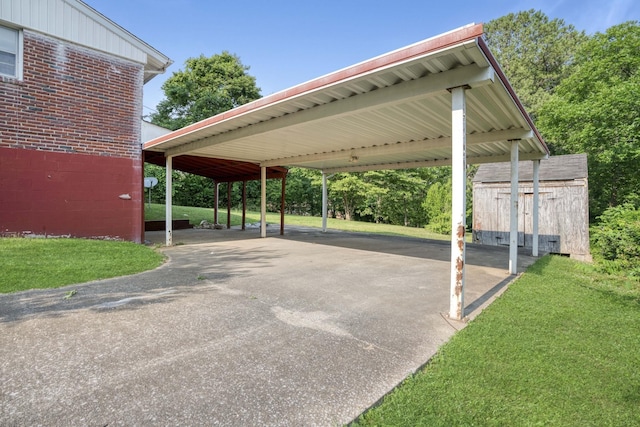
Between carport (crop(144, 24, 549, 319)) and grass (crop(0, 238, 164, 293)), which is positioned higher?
carport (crop(144, 24, 549, 319))

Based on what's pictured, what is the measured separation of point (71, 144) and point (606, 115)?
1822cm

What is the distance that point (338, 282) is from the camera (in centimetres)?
Result: 516

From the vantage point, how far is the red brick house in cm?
692

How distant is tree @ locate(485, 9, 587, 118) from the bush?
54.0 ft

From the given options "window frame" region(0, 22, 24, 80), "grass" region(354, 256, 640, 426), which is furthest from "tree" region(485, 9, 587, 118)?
"window frame" region(0, 22, 24, 80)

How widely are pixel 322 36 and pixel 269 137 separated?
6403 mm

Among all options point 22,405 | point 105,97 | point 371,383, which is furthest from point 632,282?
point 105,97

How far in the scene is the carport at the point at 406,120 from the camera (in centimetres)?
356

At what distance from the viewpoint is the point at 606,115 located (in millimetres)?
12820

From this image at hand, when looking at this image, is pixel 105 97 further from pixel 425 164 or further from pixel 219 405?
pixel 425 164

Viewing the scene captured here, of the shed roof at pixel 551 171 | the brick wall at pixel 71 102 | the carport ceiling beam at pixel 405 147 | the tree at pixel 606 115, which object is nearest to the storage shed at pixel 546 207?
the shed roof at pixel 551 171

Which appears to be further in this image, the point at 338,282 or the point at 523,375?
the point at 338,282

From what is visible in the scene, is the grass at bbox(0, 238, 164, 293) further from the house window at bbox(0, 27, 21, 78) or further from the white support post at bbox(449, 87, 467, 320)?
the white support post at bbox(449, 87, 467, 320)

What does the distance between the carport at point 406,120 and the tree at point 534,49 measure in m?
18.4
